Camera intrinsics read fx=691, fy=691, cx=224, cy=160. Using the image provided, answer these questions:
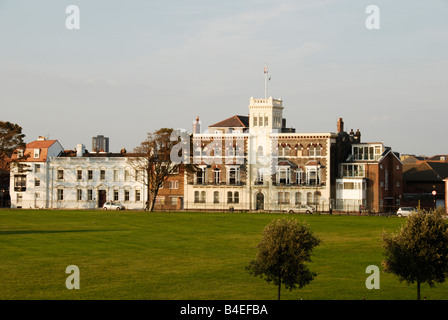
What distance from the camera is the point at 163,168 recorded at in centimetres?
9419

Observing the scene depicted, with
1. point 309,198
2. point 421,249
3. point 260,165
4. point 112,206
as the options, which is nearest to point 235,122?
point 260,165

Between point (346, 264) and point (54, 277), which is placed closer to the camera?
point (54, 277)

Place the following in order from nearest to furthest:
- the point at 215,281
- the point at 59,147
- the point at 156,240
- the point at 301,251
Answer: the point at 301,251, the point at 215,281, the point at 156,240, the point at 59,147

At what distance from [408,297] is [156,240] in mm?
23073

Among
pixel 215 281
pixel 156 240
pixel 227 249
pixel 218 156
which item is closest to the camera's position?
pixel 215 281

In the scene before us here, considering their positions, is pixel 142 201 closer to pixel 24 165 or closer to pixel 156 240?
pixel 24 165

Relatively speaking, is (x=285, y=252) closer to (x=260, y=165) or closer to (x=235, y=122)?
(x=260, y=165)

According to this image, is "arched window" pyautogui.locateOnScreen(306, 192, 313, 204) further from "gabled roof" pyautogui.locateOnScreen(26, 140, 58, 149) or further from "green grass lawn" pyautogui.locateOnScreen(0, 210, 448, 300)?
"gabled roof" pyautogui.locateOnScreen(26, 140, 58, 149)

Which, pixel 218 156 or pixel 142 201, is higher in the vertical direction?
pixel 218 156

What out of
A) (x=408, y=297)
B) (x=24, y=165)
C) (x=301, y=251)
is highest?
(x=24, y=165)

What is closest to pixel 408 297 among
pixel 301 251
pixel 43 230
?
pixel 301 251

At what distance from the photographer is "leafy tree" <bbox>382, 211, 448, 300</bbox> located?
29.2 m

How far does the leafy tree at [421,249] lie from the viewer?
2925 centimetres
